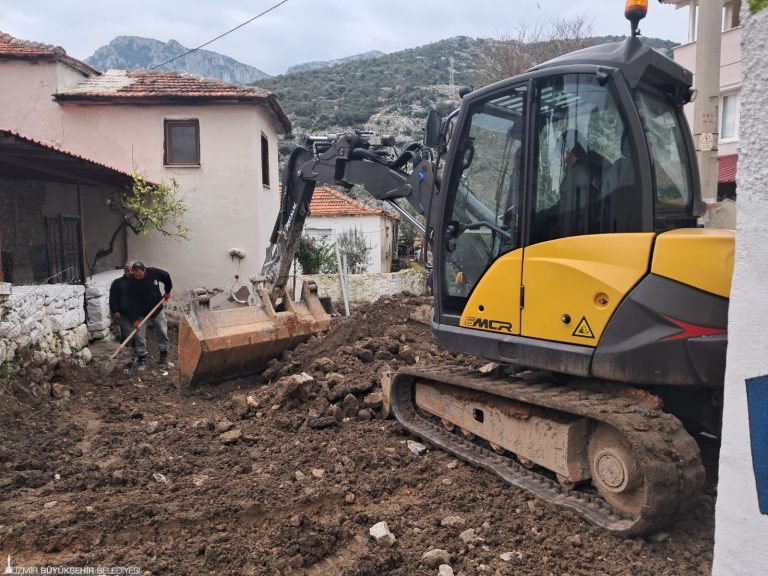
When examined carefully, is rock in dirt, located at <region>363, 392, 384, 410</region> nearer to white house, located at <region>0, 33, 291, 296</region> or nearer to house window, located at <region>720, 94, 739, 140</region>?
white house, located at <region>0, 33, 291, 296</region>

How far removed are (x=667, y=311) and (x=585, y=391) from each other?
0.83 meters

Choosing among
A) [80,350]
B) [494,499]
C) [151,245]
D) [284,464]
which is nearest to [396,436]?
[284,464]

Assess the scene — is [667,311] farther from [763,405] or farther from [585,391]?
[763,405]

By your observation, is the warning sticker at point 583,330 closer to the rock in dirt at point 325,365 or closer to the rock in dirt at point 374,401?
the rock in dirt at point 374,401

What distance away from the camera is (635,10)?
3785 millimetres

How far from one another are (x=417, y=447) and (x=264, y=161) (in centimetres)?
1095

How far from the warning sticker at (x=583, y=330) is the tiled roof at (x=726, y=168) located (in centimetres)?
1517

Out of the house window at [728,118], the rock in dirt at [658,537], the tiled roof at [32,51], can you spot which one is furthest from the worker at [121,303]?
the house window at [728,118]

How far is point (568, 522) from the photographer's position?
3654mm

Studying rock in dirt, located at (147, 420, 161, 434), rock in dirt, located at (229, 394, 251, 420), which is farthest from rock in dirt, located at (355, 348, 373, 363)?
rock in dirt, located at (147, 420, 161, 434)

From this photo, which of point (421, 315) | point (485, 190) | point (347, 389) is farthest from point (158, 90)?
point (485, 190)

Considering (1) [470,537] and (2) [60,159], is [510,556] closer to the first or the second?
(1) [470,537]

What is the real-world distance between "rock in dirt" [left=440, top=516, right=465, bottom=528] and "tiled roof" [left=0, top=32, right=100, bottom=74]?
41.3 ft

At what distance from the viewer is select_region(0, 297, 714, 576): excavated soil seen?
340cm
